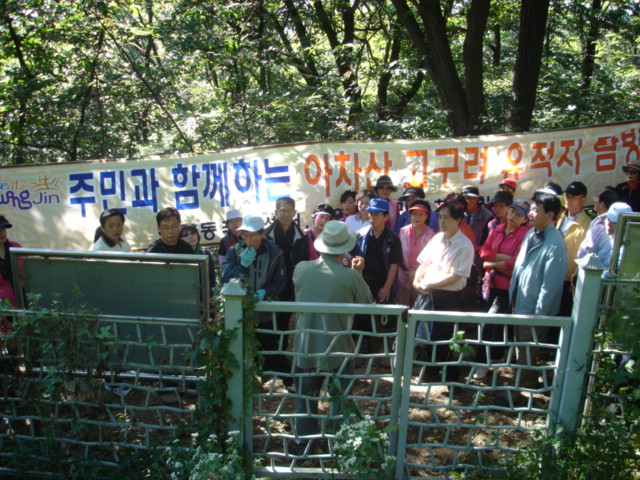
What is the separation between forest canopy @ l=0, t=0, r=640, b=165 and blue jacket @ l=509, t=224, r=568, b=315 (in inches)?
158

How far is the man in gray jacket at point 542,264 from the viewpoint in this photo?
401 centimetres

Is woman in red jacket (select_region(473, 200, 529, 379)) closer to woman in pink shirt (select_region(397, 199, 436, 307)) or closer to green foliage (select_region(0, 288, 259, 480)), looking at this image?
woman in pink shirt (select_region(397, 199, 436, 307))

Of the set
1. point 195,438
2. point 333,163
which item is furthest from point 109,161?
point 195,438

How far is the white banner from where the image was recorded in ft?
20.2

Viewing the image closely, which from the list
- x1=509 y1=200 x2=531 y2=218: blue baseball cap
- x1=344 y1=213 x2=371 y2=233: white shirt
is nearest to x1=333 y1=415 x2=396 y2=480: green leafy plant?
x1=509 y1=200 x2=531 y2=218: blue baseball cap

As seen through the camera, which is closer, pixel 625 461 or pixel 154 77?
pixel 625 461

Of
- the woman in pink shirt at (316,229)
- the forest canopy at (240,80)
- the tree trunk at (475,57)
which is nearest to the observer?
the woman in pink shirt at (316,229)

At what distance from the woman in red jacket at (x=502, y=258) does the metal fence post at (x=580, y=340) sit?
1.50 m

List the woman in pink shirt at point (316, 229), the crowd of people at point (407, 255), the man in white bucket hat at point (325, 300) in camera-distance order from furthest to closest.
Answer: the woman in pink shirt at point (316, 229) → the crowd of people at point (407, 255) → the man in white bucket hat at point (325, 300)

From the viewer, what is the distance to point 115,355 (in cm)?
334

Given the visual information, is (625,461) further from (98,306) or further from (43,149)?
(43,149)

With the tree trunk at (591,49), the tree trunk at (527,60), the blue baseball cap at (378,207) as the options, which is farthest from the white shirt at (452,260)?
the tree trunk at (591,49)

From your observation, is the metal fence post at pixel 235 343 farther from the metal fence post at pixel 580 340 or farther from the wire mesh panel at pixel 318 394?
the metal fence post at pixel 580 340

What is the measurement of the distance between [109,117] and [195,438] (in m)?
7.24
